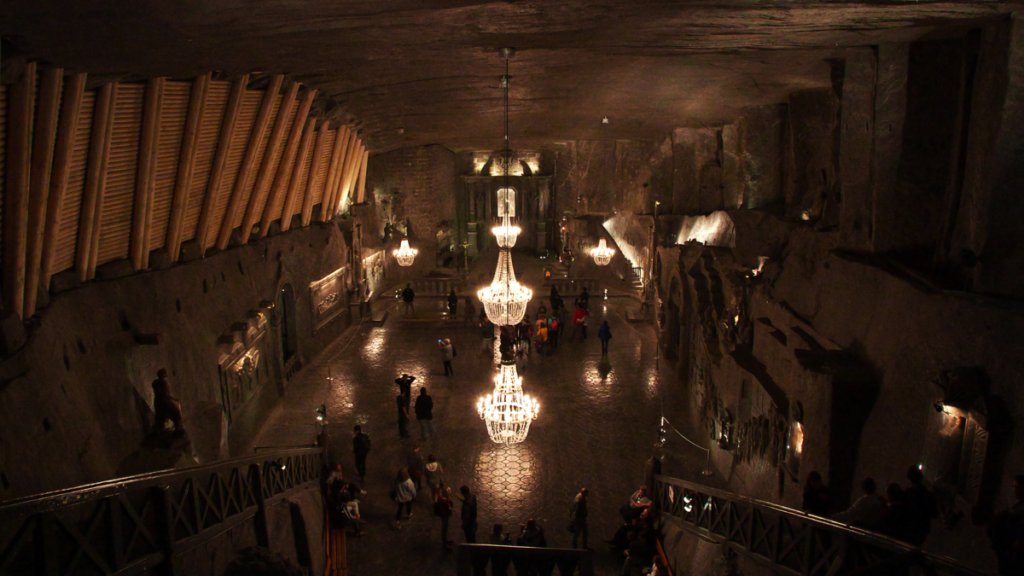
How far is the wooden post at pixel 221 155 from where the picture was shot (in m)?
8.19

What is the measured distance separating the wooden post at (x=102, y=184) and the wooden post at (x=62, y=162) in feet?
1.25

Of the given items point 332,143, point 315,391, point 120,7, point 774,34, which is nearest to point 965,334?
point 774,34

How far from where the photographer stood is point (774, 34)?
6.52 m

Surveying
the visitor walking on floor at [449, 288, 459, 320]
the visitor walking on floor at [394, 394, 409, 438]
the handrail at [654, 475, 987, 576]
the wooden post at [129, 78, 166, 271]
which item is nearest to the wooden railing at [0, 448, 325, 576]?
the wooden post at [129, 78, 166, 271]

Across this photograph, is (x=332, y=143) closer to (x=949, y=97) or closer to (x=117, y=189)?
(x=117, y=189)

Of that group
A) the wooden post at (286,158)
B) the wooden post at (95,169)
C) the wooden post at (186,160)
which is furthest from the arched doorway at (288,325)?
the wooden post at (95,169)

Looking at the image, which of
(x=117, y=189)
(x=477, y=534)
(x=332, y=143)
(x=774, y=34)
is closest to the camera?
(x=774, y=34)

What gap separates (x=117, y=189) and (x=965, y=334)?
8.36 m

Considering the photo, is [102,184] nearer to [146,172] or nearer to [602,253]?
[146,172]

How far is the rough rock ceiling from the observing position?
16.0 feet

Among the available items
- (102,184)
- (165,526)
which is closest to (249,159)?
(102,184)

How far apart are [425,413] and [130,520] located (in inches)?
254

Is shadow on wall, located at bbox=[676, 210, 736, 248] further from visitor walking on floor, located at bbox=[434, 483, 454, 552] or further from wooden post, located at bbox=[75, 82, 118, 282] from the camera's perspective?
wooden post, located at bbox=[75, 82, 118, 282]

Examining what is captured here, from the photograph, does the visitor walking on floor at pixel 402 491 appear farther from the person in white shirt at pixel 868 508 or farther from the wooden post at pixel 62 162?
the person in white shirt at pixel 868 508
